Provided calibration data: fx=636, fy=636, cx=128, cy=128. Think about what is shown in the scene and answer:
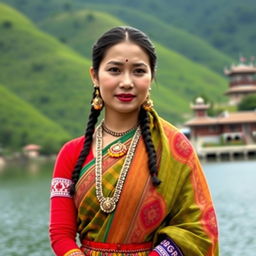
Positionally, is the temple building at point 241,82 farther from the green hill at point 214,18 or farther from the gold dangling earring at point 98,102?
the green hill at point 214,18

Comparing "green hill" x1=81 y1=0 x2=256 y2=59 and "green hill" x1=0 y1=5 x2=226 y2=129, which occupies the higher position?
"green hill" x1=81 y1=0 x2=256 y2=59

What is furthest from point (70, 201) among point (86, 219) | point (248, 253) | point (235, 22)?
point (235, 22)

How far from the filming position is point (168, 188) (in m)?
2.66

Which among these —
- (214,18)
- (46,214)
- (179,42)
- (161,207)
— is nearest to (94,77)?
(161,207)

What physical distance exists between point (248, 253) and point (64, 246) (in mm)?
10812

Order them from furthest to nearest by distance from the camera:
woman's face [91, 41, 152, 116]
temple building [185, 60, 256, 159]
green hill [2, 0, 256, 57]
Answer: green hill [2, 0, 256, 57]
temple building [185, 60, 256, 159]
woman's face [91, 41, 152, 116]

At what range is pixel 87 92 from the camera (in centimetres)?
8300

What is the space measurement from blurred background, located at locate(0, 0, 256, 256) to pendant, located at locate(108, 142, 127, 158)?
46 centimetres

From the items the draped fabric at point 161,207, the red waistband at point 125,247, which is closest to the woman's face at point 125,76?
the draped fabric at point 161,207

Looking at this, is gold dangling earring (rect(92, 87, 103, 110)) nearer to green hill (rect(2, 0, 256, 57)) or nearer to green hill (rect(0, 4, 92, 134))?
green hill (rect(0, 4, 92, 134))

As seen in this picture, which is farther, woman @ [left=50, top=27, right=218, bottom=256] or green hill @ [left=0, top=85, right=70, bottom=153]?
green hill @ [left=0, top=85, right=70, bottom=153]

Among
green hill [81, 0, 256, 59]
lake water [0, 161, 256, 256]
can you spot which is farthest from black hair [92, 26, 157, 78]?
green hill [81, 0, 256, 59]

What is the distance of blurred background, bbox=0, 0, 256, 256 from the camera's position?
70.9 ft

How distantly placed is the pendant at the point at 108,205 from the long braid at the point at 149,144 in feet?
0.64
